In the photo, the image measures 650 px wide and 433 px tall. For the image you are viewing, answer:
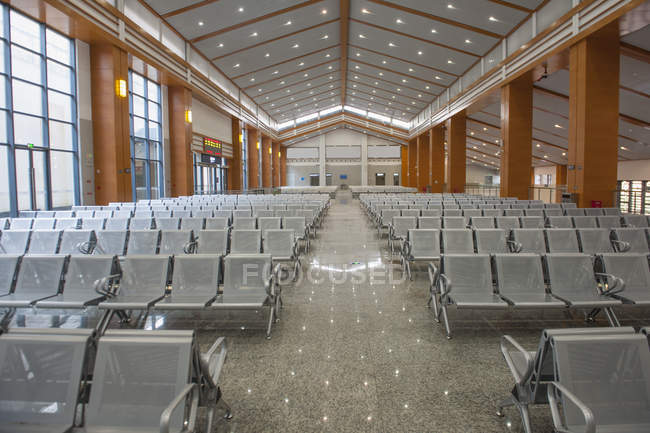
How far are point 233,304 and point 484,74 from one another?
18104mm

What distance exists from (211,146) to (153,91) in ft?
21.2

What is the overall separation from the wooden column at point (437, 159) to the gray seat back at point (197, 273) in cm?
2571

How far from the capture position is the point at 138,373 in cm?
199

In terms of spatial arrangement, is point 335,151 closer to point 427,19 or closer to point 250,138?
point 250,138


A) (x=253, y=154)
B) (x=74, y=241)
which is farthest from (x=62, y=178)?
(x=253, y=154)

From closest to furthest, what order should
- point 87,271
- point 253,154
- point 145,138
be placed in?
point 87,271 → point 145,138 → point 253,154

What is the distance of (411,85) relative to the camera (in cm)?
2573

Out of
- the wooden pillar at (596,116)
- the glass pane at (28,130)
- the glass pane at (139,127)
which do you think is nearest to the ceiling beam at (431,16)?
the wooden pillar at (596,116)

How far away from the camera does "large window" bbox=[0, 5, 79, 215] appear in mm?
10086

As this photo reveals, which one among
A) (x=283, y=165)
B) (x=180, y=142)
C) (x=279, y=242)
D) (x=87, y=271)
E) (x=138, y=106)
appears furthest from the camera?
(x=283, y=165)

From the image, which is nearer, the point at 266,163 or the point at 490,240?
the point at 490,240

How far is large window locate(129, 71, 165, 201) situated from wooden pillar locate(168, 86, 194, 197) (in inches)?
25.5

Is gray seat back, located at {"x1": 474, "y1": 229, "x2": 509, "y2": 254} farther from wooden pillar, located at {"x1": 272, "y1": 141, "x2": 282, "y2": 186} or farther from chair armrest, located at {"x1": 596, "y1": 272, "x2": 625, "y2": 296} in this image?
wooden pillar, located at {"x1": 272, "y1": 141, "x2": 282, "y2": 186}

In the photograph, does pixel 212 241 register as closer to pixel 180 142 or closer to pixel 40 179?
pixel 40 179
